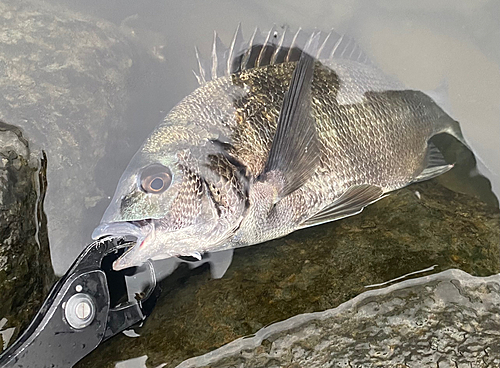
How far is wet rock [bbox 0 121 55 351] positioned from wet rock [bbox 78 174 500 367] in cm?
41

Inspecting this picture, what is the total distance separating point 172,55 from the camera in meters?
3.01

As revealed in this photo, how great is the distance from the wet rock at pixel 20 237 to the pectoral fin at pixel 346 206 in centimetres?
134

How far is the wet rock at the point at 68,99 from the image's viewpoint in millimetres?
2012

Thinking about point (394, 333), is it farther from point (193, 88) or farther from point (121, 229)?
point (193, 88)

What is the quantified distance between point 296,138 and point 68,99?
1.54m

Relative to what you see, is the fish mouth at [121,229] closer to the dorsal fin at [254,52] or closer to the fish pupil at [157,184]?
the fish pupil at [157,184]

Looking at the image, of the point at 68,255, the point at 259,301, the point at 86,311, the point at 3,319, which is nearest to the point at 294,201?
the point at 259,301

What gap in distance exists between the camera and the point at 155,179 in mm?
1548

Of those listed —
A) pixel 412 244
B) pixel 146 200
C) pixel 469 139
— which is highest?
pixel 469 139

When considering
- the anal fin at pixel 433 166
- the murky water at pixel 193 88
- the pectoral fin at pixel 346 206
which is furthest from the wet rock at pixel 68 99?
the anal fin at pixel 433 166

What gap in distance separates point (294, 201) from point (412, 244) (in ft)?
1.97

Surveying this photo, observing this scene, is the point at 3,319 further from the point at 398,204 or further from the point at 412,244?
the point at 398,204

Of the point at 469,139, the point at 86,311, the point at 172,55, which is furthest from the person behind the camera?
the point at 172,55

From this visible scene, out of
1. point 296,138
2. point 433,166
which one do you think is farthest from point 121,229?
point 433,166
